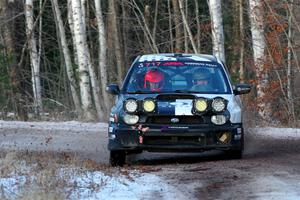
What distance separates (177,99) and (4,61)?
19531 millimetres

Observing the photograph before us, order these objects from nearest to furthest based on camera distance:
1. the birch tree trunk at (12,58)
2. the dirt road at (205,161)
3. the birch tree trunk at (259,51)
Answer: the dirt road at (205,161)
the birch tree trunk at (259,51)
the birch tree trunk at (12,58)

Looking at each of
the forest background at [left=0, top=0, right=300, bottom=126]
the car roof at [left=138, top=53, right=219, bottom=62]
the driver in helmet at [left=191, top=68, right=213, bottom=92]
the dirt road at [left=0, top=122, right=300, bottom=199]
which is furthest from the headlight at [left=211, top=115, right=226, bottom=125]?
the forest background at [left=0, top=0, right=300, bottom=126]

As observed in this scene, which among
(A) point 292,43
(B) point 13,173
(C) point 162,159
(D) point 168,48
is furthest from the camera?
(D) point 168,48

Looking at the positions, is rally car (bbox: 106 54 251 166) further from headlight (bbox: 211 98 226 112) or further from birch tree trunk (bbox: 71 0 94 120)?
birch tree trunk (bbox: 71 0 94 120)

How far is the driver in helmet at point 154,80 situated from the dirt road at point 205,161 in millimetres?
1205

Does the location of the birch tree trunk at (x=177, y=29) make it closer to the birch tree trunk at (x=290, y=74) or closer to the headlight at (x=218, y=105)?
the birch tree trunk at (x=290, y=74)

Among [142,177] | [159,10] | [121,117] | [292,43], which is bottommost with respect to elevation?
[142,177]

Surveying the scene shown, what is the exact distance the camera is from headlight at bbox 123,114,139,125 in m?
11.9

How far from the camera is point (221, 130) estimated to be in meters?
11.9

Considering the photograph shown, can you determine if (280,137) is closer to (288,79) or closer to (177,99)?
(177,99)

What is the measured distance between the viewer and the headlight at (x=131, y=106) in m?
11.9

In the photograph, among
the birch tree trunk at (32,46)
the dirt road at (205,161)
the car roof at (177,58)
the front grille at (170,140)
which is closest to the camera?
the dirt road at (205,161)

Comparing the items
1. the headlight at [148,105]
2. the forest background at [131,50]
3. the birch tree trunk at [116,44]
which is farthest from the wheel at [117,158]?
the birch tree trunk at [116,44]

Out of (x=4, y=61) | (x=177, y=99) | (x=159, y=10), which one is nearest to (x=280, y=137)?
(x=177, y=99)
